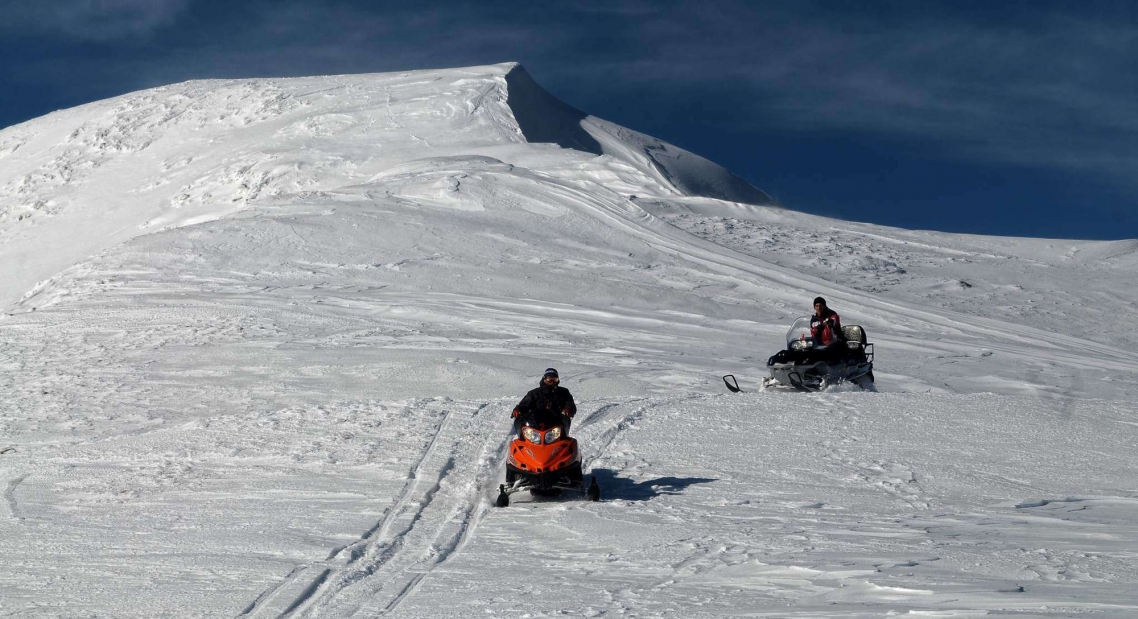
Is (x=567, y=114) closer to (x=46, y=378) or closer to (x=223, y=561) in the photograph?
(x=46, y=378)

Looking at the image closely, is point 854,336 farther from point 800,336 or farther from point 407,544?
point 407,544

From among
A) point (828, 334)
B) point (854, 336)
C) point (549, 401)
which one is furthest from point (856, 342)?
point (549, 401)

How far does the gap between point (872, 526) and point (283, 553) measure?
4.29 meters

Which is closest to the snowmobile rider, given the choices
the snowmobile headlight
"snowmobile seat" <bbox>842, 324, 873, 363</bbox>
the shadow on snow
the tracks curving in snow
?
"snowmobile seat" <bbox>842, 324, 873, 363</bbox>

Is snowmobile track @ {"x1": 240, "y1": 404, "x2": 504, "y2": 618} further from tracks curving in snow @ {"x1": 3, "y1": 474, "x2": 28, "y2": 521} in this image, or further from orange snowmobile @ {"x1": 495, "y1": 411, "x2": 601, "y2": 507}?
tracks curving in snow @ {"x1": 3, "y1": 474, "x2": 28, "y2": 521}

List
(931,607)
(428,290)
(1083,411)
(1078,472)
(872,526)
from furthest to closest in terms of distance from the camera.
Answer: (428,290), (1083,411), (1078,472), (872,526), (931,607)

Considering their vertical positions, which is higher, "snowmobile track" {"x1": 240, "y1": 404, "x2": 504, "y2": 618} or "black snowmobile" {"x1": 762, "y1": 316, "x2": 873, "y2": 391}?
"black snowmobile" {"x1": 762, "y1": 316, "x2": 873, "y2": 391}

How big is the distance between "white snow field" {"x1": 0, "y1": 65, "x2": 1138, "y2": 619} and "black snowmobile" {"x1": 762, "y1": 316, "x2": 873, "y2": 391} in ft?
1.66

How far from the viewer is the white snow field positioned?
6746 millimetres

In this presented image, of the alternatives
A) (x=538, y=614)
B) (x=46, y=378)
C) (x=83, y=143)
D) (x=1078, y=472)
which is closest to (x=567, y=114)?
(x=83, y=143)

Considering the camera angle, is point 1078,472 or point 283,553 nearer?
point 283,553

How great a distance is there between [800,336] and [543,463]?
7659 millimetres

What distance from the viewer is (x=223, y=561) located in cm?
711

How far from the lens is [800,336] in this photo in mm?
15906
